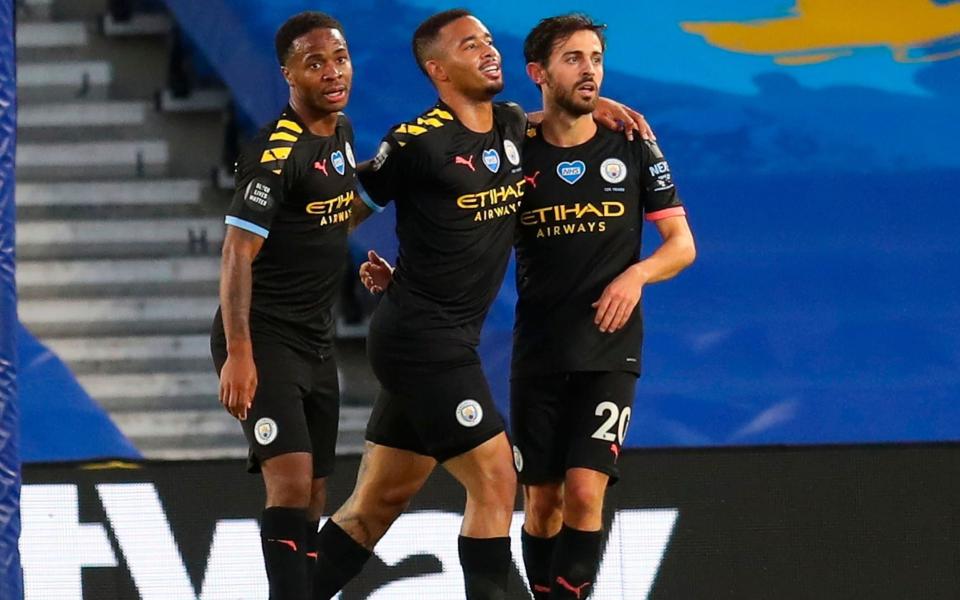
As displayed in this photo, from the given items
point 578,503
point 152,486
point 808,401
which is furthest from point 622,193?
point 808,401

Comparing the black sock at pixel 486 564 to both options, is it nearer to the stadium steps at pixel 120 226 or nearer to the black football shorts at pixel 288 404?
the black football shorts at pixel 288 404

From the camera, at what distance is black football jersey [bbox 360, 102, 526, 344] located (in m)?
4.76

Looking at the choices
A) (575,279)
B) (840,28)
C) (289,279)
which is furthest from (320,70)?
(840,28)

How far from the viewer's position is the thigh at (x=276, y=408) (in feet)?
15.2

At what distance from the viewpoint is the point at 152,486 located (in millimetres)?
5762

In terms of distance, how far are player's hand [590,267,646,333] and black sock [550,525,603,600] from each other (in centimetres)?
60

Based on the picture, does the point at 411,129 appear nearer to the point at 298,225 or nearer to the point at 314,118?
the point at 314,118

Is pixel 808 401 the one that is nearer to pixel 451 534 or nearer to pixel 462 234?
Answer: pixel 451 534

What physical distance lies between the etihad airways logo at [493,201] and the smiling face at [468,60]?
0.28m

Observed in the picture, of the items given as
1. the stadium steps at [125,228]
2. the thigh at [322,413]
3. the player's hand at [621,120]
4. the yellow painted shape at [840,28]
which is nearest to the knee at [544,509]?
the thigh at [322,413]

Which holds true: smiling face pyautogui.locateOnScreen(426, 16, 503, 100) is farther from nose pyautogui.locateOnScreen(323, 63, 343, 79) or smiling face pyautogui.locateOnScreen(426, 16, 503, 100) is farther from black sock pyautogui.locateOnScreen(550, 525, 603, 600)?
black sock pyautogui.locateOnScreen(550, 525, 603, 600)

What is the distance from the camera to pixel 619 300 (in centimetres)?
475

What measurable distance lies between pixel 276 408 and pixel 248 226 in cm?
51

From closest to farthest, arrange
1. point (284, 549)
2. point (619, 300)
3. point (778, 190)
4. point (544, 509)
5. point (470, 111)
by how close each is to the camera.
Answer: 1. point (284, 549)
2. point (619, 300)
3. point (470, 111)
4. point (544, 509)
5. point (778, 190)
